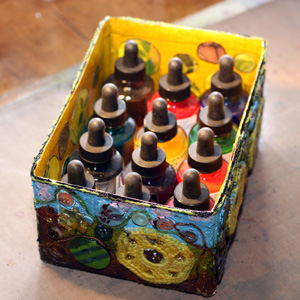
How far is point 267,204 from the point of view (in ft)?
2.71

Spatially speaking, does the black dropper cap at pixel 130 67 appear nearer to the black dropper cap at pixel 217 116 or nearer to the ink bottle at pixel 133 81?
the ink bottle at pixel 133 81

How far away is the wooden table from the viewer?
0.73 m

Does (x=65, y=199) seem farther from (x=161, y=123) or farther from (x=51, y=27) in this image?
(x=51, y=27)

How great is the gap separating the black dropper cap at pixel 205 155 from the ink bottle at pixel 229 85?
0.11 m

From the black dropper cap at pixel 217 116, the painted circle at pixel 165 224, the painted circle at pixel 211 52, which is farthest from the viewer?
the painted circle at pixel 211 52

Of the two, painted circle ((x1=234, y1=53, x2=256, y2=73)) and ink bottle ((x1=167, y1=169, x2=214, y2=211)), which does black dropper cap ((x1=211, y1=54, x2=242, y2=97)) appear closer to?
painted circle ((x1=234, y1=53, x2=256, y2=73))

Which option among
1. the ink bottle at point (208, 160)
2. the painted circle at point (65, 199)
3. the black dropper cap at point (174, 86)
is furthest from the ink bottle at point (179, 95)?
the painted circle at point (65, 199)

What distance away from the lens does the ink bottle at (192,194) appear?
0.66m

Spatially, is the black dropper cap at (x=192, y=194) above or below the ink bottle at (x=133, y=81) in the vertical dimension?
below

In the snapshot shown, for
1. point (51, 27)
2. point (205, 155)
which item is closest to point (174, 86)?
point (205, 155)

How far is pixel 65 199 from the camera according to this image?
A: 0.66 m

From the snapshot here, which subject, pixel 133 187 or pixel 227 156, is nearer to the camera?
pixel 133 187

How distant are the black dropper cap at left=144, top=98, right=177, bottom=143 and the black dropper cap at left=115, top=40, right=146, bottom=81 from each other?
0.08 meters

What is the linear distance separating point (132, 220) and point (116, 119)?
147 millimetres
